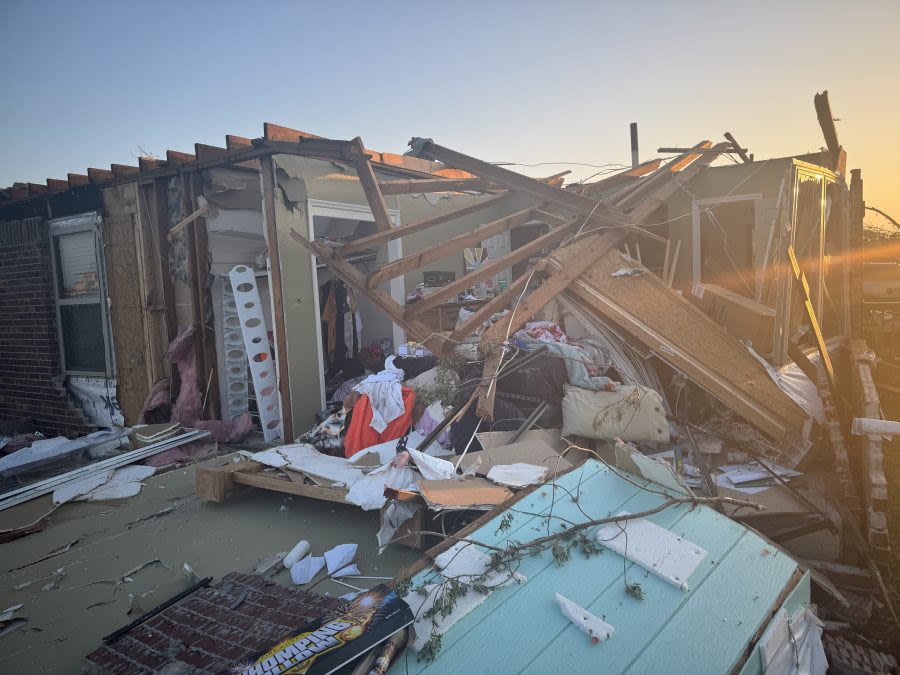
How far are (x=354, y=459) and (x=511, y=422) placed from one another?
4.46 ft

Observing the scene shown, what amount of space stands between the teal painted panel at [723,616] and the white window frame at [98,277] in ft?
24.9

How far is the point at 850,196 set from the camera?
611 cm

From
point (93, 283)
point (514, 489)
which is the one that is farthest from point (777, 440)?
point (93, 283)

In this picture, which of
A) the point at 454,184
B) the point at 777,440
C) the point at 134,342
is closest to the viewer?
the point at 777,440

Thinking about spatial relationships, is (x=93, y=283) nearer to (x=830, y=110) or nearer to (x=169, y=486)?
(x=169, y=486)

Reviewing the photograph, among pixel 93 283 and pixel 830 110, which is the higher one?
pixel 830 110

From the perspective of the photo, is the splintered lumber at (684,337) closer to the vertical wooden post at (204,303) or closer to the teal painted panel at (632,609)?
the teal painted panel at (632,609)

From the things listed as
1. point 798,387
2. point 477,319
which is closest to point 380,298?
point 477,319

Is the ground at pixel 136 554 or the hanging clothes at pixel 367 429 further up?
the hanging clothes at pixel 367 429

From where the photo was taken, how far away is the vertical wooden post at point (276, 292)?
5.62 metres

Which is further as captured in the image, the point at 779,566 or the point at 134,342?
the point at 134,342

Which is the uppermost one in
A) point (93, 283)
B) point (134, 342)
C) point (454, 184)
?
point (454, 184)

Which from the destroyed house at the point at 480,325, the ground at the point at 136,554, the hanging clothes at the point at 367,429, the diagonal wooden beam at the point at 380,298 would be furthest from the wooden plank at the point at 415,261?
the ground at the point at 136,554

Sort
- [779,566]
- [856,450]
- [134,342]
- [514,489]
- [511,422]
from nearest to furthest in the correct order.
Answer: [779,566] → [514,489] → [856,450] → [511,422] → [134,342]
